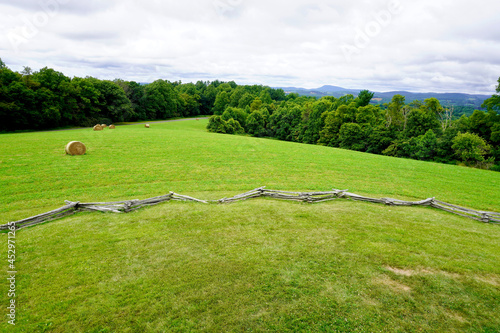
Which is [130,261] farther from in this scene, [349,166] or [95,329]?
[349,166]

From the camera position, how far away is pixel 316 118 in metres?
64.3

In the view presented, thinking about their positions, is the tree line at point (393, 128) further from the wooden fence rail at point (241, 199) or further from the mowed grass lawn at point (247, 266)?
the wooden fence rail at point (241, 199)

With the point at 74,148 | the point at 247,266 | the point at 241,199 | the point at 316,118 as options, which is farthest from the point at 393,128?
the point at 74,148

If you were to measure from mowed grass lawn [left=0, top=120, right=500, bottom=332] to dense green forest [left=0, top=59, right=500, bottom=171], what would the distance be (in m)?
28.1

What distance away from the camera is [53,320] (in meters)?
5.64

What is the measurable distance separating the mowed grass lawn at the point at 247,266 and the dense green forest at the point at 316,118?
2814 centimetres

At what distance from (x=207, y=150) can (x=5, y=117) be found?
44.4m

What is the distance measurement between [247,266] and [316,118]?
6221cm

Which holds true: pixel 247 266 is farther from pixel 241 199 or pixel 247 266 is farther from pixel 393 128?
pixel 393 128

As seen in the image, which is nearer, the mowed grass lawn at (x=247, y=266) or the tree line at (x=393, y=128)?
the mowed grass lawn at (x=247, y=266)

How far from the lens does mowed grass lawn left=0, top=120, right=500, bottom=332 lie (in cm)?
587

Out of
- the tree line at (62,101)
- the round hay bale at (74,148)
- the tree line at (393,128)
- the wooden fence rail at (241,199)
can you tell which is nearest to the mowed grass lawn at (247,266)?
the wooden fence rail at (241,199)

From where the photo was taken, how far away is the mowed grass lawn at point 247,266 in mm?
5867

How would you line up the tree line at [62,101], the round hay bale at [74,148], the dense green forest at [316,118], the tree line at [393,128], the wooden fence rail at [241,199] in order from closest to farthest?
the wooden fence rail at [241,199] < the round hay bale at [74,148] < the tree line at [393,128] < the dense green forest at [316,118] < the tree line at [62,101]
